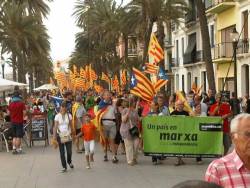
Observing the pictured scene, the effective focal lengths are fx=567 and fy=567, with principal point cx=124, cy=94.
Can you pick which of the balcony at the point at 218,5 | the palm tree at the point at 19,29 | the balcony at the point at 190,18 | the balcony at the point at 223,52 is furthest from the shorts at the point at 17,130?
the balcony at the point at 190,18

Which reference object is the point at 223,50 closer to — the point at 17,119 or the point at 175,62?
the point at 175,62

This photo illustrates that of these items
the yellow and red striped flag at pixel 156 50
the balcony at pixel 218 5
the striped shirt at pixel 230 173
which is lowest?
the striped shirt at pixel 230 173

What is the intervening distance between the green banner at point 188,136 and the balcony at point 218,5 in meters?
26.9

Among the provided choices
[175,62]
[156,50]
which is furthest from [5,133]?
[175,62]

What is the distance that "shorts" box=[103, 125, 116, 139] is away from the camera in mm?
14250

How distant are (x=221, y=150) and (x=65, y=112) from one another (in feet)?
11.9

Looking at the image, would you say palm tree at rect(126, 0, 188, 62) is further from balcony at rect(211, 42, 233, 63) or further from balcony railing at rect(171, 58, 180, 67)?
balcony railing at rect(171, 58, 180, 67)

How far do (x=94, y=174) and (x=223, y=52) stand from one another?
2999cm

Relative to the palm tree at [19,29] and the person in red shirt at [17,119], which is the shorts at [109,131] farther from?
the palm tree at [19,29]

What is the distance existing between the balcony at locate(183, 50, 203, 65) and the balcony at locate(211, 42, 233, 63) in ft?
18.1

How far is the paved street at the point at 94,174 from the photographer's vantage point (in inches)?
414

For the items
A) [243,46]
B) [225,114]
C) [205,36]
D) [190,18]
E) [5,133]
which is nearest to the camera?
[225,114]

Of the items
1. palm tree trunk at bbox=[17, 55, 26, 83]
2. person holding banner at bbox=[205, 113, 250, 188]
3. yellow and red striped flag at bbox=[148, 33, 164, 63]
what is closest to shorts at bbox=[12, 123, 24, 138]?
yellow and red striped flag at bbox=[148, 33, 164, 63]

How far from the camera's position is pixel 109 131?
14.3 meters
